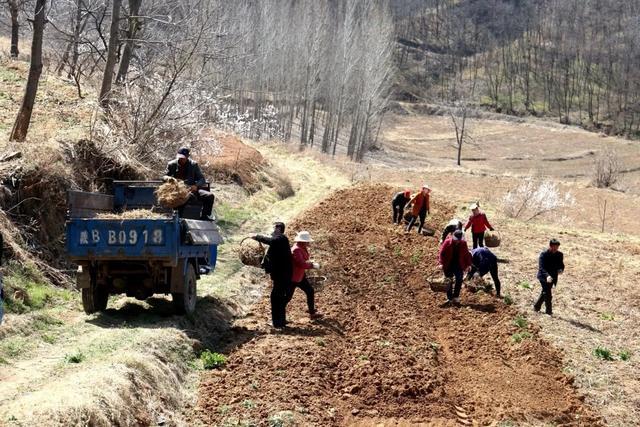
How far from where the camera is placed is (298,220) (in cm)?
2531

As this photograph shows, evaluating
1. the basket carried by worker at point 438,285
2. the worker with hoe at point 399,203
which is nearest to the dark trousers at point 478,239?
the basket carried by worker at point 438,285

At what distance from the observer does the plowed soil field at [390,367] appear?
9.67 m

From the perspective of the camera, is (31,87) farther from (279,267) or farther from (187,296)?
(279,267)

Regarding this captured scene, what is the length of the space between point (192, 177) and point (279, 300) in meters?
2.64

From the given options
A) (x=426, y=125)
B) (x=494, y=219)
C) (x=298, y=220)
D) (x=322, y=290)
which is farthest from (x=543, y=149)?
(x=322, y=290)

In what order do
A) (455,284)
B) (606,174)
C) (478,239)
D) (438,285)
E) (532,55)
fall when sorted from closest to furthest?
1. (455,284)
2. (438,285)
3. (478,239)
4. (606,174)
5. (532,55)

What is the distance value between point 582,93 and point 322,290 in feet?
370

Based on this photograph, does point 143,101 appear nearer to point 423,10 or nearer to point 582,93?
point 582,93

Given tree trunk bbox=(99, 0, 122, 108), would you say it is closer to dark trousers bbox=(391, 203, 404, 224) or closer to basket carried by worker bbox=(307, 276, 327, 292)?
basket carried by worker bbox=(307, 276, 327, 292)

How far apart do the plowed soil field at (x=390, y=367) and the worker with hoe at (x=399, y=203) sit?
8.04 metres

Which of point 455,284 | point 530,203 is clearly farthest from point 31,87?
point 530,203

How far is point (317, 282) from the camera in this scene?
1636 cm

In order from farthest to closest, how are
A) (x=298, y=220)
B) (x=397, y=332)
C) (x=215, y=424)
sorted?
(x=298, y=220)
(x=397, y=332)
(x=215, y=424)

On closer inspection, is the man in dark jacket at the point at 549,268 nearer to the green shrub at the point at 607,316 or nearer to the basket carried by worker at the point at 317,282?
the green shrub at the point at 607,316
